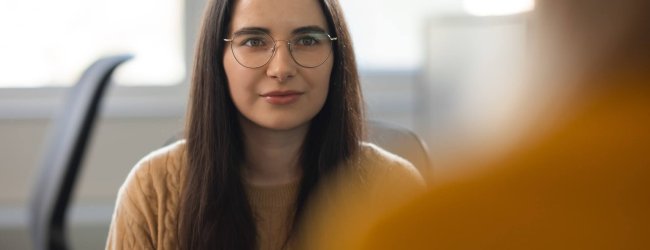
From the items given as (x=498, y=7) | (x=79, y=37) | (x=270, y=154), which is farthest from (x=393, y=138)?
(x=79, y=37)

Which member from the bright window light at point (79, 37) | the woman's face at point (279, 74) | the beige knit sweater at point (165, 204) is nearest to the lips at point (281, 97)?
the woman's face at point (279, 74)

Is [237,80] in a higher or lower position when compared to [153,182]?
higher

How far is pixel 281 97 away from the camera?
772 mm

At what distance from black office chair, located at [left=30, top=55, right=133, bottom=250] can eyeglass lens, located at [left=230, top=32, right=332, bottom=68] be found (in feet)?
0.79

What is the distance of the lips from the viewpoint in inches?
30.2

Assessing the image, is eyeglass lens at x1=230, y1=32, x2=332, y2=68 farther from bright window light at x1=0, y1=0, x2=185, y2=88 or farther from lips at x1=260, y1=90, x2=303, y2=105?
bright window light at x1=0, y1=0, x2=185, y2=88

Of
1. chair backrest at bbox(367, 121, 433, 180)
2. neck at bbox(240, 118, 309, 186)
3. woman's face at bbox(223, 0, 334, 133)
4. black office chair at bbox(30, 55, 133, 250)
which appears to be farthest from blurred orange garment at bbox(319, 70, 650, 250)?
chair backrest at bbox(367, 121, 433, 180)

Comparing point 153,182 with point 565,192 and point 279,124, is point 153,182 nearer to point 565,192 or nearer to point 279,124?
point 279,124

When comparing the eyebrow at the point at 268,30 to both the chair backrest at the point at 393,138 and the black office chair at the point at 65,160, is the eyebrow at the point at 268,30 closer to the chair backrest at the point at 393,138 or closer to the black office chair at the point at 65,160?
the black office chair at the point at 65,160

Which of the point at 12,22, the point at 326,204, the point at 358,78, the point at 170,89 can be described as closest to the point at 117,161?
the point at 170,89

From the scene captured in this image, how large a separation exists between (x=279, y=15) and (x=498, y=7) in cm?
57

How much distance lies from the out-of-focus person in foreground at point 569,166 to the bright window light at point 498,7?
0.5 inches

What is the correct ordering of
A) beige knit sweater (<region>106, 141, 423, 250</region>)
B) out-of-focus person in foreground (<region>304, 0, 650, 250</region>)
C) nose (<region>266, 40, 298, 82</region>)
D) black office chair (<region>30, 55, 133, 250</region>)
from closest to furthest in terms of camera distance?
out-of-focus person in foreground (<region>304, 0, 650, 250</region>)
nose (<region>266, 40, 298, 82</region>)
beige knit sweater (<region>106, 141, 423, 250</region>)
black office chair (<region>30, 55, 133, 250</region>)

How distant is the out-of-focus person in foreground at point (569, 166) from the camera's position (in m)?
0.16
